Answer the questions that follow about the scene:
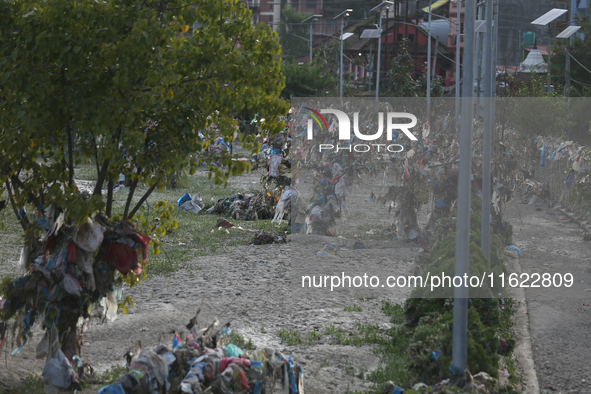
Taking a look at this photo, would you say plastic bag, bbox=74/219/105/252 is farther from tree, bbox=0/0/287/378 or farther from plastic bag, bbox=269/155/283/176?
plastic bag, bbox=269/155/283/176

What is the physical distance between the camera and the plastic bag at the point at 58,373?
5750 mm

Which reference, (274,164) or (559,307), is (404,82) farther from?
(559,307)

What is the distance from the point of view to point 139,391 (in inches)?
213

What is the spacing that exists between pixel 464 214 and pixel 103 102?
318 cm

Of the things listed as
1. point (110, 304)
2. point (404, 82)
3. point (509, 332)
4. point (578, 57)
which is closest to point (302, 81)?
point (404, 82)

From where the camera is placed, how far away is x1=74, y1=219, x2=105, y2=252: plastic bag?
5.87m

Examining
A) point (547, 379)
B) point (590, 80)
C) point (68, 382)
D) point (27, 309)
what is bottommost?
point (547, 379)

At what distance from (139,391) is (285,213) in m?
11.6

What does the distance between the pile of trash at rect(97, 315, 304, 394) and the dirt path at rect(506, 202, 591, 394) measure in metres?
3.11

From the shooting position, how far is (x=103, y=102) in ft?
18.7

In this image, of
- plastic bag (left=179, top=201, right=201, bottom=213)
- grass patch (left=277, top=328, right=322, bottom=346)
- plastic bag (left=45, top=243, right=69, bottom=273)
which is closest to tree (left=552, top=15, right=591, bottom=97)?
plastic bag (left=179, top=201, right=201, bottom=213)

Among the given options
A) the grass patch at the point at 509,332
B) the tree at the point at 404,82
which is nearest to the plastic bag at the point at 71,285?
the grass patch at the point at 509,332

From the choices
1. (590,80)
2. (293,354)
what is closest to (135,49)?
(293,354)

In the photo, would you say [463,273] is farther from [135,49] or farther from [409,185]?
[409,185]
